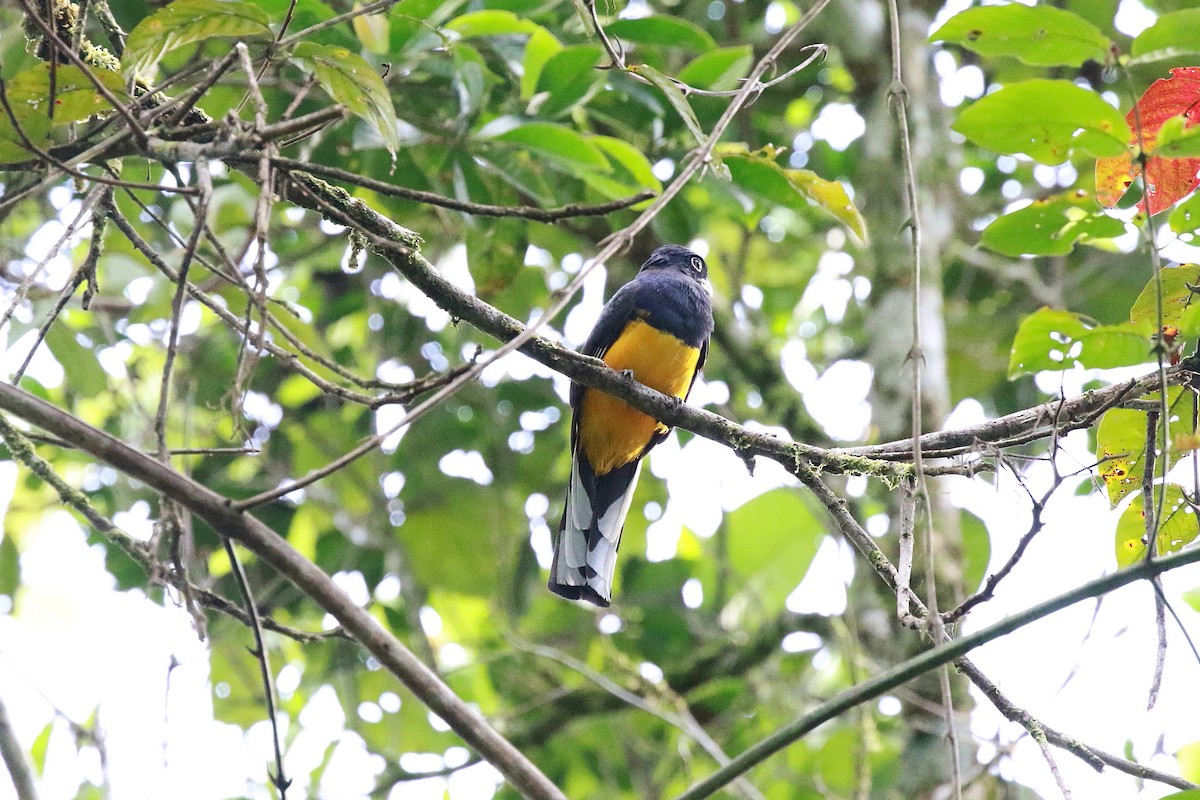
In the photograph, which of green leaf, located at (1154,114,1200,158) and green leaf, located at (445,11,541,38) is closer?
green leaf, located at (1154,114,1200,158)

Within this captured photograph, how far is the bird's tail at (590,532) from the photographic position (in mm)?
3732

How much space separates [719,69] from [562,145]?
78 cm

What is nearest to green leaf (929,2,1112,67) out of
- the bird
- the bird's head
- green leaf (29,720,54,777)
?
the bird

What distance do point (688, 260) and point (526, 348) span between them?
2553 millimetres

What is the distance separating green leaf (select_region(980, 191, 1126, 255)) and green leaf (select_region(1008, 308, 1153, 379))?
0.46ft

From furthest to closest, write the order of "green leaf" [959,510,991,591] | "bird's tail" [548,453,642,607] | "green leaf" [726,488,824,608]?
"green leaf" [726,488,824,608] < "green leaf" [959,510,991,591] < "bird's tail" [548,453,642,607]

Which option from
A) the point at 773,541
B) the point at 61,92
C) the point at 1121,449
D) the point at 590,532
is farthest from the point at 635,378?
the point at 61,92

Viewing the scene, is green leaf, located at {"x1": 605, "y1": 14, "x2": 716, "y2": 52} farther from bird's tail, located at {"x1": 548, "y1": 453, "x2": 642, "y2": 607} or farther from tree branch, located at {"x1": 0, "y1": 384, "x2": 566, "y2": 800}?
tree branch, located at {"x1": 0, "y1": 384, "x2": 566, "y2": 800}

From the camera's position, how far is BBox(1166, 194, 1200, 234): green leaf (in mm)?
1726

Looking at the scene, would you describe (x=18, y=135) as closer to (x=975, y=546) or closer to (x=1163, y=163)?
(x=1163, y=163)

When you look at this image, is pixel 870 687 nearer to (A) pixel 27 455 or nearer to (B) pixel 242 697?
(A) pixel 27 455

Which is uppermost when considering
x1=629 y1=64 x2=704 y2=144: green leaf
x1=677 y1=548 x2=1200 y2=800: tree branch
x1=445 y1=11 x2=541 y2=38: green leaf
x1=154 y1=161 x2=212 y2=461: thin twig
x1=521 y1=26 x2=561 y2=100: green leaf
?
x1=445 y1=11 x2=541 y2=38: green leaf

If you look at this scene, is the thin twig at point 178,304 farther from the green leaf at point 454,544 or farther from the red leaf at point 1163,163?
the green leaf at point 454,544

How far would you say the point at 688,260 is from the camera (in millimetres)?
4844
